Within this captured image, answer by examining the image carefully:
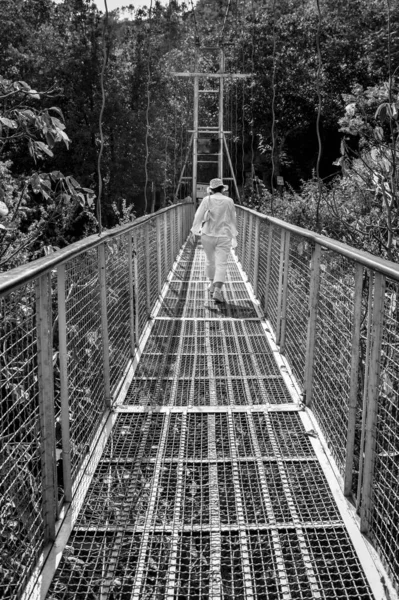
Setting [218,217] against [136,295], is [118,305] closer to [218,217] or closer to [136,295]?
[136,295]

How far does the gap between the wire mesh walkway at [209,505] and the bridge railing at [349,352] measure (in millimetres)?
146

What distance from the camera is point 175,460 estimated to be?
280 centimetres

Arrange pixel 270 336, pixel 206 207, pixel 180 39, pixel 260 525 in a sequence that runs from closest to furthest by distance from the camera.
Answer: pixel 260 525 → pixel 270 336 → pixel 206 207 → pixel 180 39

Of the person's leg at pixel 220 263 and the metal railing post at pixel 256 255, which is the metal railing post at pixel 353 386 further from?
the metal railing post at pixel 256 255

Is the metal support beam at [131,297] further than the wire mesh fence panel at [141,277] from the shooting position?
No

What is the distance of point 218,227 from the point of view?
21.0 ft

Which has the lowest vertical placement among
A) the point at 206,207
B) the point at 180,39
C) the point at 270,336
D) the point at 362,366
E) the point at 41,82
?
the point at 270,336

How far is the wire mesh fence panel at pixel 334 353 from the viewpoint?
2.70 m

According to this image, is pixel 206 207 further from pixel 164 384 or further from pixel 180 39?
pixel 180 39

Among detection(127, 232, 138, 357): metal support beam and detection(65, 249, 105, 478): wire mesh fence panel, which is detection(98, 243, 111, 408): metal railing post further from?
detection(127, 232, 138, 357): metal support beam

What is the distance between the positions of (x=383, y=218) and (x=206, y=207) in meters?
1.97

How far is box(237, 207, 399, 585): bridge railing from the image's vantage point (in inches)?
83.2

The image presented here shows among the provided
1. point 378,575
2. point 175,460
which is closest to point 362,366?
point 175,460

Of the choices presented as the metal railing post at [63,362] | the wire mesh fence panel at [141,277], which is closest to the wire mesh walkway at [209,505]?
the metal railing post at [63,362]
